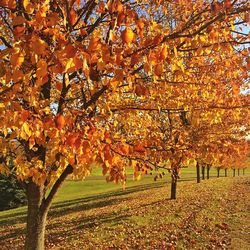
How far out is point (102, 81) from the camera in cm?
566

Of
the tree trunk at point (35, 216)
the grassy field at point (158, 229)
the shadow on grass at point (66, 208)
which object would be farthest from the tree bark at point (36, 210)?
the shadow on grass at point (66, 208)

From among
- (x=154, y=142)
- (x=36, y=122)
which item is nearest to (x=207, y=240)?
(x=154, y=142)

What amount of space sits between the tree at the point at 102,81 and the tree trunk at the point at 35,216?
0.07 ft

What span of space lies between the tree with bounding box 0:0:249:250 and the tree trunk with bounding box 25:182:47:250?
0.02 m

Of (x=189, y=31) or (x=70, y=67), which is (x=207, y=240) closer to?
(x=189, y=31)

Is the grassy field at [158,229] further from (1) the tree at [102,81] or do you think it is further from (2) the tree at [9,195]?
(2) the tree at [9,195]

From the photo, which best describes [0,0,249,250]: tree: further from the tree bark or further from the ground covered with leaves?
the ground covered with leaves

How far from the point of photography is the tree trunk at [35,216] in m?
7.48

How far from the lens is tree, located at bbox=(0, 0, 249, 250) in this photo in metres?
3.39

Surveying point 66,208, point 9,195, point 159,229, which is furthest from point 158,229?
point 9,195

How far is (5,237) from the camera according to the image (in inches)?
659

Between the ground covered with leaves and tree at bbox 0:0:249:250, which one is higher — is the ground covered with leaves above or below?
below

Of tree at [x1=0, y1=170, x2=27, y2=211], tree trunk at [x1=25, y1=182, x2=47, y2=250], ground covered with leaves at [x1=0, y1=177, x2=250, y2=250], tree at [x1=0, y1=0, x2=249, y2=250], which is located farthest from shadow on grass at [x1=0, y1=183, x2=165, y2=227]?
tree at [x1=0, y1=170, x2=27, y2=211]

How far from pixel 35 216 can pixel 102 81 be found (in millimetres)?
3758
